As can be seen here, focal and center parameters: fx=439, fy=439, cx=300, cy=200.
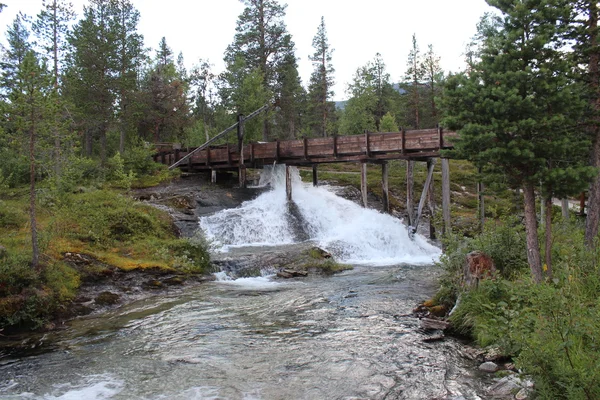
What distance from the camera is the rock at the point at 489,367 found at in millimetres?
6117

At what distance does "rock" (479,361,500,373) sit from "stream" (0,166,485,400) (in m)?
0.11

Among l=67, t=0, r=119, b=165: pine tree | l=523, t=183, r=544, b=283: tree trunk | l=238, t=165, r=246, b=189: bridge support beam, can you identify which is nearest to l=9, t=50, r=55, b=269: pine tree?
l=523, t=183, r=544, b=283: tree trunk

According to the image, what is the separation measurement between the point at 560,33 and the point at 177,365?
9154 mm

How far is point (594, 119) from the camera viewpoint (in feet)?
28.7

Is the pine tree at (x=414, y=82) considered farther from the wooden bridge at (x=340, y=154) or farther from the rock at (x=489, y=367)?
the rock at (x=489, y=367)

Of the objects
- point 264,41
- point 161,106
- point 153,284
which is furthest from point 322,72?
point 153,284

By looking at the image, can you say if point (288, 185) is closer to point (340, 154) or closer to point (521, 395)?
point (340, 154)

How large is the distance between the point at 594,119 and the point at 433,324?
5211 millimetres

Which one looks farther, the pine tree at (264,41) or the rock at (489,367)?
the pine tree at (264,41)

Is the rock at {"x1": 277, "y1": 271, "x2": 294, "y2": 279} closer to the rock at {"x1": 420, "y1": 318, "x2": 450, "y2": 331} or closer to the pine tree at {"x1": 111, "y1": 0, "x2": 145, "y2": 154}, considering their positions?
the rock at {"x1": 420, "y1": 318, "x2": 450, "y2": 331}

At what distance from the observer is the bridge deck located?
2125 centimetres

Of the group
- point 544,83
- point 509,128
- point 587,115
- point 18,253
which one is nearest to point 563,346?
point 509,128

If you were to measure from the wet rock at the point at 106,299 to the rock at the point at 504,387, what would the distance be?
896cm

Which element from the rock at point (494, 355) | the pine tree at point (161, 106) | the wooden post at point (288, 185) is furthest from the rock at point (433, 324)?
the pine tree at point (161, 106)
